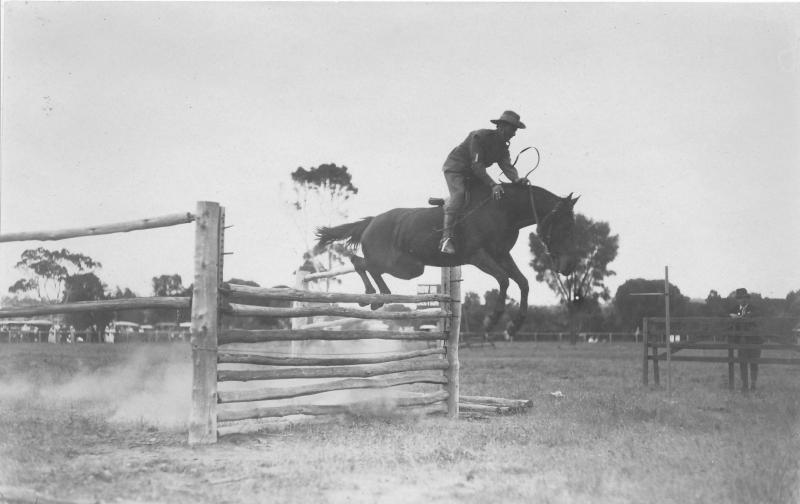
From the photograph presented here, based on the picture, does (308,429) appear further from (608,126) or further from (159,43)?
(608,126)

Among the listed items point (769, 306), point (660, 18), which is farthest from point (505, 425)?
point (769, 306)

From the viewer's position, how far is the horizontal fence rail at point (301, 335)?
6633 millimetres

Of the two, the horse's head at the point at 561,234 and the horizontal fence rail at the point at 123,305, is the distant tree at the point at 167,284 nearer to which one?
the horizontal fence rail at the point at 123,305

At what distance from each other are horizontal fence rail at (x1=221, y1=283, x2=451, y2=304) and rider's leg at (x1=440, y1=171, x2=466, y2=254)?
865mm

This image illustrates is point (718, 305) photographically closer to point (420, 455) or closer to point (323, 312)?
point (323, 312)

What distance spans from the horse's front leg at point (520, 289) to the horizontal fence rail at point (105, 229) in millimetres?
3622

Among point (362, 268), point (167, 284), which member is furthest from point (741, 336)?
point (167, 284)

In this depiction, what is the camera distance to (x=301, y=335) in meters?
7.29

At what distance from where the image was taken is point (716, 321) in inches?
485

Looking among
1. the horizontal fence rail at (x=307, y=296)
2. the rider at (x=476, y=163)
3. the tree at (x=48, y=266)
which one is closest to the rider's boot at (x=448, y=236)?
the rider at (x=476, y=163)

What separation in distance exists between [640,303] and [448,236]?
51.5 metres

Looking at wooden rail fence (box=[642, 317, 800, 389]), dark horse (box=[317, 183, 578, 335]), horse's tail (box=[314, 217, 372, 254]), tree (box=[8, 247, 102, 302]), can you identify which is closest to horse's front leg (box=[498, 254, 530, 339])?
dark horse (box=[317, 183, 578, 335])

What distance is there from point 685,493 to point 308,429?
12.6ft

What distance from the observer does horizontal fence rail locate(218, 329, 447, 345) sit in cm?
663
